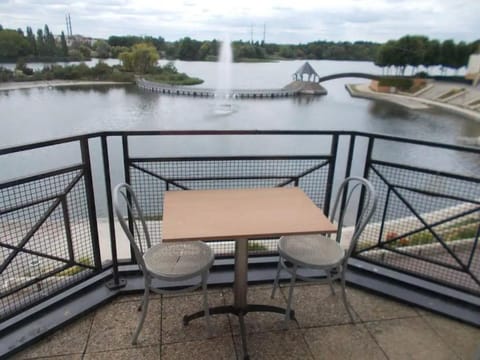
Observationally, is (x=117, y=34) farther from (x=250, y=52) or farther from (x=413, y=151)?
(x=413, y=151)

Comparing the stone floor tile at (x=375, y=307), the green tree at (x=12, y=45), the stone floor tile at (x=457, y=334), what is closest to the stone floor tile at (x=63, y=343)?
the stone floor tile at (x=375, y=307)

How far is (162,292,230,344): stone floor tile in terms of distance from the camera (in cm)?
186

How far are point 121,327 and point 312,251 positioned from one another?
117 cm

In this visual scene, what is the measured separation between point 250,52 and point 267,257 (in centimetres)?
5696

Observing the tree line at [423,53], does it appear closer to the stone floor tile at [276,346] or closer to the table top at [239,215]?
the table top at [239,215]

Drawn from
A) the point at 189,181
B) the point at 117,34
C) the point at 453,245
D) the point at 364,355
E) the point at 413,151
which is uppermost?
the point at 117,34

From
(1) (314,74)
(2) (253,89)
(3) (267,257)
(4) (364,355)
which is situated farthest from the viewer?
(1) (314,74)

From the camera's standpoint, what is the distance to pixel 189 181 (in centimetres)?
236

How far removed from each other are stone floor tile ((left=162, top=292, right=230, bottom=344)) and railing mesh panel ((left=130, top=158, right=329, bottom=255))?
669 mm

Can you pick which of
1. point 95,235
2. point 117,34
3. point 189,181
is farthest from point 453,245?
point 117,34

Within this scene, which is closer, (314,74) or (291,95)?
(291,95)

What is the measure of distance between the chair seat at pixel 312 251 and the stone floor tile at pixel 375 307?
46cm

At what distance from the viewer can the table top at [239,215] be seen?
1525 mm

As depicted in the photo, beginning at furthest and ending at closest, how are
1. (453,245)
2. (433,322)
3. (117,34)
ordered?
(117,34) < (453,245) < (433,322)
